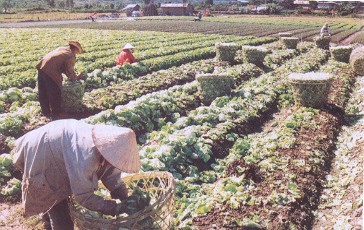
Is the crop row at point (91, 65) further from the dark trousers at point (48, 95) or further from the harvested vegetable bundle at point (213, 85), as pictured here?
the harvested vegetable bundle at point (213, 85)

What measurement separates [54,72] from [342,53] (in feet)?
43.4

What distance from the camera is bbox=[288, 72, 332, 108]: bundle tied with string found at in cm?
874

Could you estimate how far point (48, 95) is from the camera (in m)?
7.84

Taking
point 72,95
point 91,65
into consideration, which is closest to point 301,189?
point 72,95

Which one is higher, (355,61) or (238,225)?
(355,61)

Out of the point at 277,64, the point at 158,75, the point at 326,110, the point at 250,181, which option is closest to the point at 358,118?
the point at 326,110

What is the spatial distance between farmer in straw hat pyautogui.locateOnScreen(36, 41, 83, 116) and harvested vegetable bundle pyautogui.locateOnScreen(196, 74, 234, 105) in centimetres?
354

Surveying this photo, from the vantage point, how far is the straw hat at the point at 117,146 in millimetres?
3096

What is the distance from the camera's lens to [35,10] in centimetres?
7494

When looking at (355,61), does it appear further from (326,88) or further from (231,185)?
(231,185)

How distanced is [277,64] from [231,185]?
1223 cm

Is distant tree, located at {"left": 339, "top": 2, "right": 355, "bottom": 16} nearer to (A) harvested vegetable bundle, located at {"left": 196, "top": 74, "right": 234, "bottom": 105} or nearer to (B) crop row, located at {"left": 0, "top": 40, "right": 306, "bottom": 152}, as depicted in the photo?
(B) crop row, located at {"left": 0, "top": 40, "right": 306, "bottom": 152}

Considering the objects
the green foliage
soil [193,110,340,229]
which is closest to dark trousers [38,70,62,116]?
soil [193,110,340,229]

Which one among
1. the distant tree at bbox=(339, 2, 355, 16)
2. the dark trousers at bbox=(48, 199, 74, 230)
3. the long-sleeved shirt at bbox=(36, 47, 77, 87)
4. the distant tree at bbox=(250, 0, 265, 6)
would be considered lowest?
the dark trousers at bbox=(48, 199, 74, 230)
